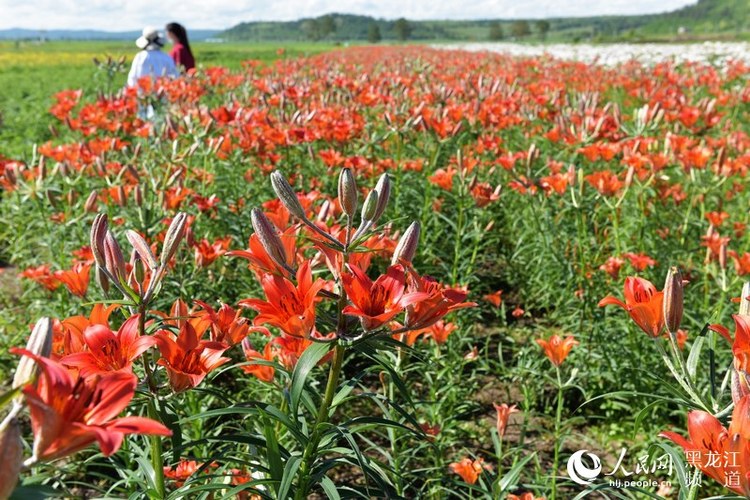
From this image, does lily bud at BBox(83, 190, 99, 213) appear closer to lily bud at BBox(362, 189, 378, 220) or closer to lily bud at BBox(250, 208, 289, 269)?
lily bud at BBox(250, 208, 289, 269)

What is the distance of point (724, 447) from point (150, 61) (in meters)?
6.88

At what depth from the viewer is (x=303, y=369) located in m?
0.97

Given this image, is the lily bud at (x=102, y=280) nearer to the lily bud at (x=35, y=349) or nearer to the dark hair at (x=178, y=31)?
the lily bud at (x=35, y=349)

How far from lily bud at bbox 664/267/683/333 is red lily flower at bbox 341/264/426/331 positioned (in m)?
0.52

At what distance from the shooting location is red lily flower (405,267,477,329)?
1.04m

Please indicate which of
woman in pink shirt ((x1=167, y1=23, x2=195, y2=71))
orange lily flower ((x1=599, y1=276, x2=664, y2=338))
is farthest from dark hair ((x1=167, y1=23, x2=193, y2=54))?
orange lily flower ((x1=599, y1=276, x2=664, y2=338))

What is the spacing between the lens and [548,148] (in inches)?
212

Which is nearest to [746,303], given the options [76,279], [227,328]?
[227,328]

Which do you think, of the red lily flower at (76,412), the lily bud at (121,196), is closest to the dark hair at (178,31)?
the lily bud at (121,196)

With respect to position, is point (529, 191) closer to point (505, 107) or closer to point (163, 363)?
point (505, 107)

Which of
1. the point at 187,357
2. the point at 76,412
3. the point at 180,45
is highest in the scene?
the point at 180,45

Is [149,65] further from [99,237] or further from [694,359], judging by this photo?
[694,359]

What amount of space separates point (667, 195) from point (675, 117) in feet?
4.40

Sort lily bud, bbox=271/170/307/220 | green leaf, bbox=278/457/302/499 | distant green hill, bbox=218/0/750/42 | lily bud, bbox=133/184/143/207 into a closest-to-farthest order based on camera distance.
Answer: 1. green leaf, bbox=278/457/302/499
2. lily bud, bbox=271/170/307/220
3. lily bud, bbox=133/184/143/207
4. distant green hill, bbox=218/0/750/42
